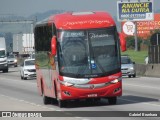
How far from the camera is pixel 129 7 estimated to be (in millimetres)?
80938

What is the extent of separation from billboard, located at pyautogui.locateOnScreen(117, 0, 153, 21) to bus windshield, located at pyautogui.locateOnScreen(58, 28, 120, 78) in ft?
188

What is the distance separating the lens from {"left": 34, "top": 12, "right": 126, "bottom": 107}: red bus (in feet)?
73.8

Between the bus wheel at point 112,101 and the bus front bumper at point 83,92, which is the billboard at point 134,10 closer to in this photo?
the bus wheel at point 112,101

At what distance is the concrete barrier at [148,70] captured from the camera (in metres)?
47.4

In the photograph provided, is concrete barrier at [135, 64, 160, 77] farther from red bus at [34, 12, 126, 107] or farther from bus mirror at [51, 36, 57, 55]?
Result: bus mirror at [51, 36, 57, 55]

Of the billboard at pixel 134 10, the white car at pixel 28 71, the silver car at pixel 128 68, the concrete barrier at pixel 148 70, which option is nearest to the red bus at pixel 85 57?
the silver car at pixel 128 68

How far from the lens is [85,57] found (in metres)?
22.8

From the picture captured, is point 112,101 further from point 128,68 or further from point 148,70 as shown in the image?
point 148,70

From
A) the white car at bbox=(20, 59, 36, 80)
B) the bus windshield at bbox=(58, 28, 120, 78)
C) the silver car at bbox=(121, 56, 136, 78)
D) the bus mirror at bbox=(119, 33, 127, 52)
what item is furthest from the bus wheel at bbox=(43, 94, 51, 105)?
the white car at bbox=(20, 59, 36, 80)

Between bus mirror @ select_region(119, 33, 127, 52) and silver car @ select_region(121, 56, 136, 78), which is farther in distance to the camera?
silver car @ select_region(121, 56, 136, 78)

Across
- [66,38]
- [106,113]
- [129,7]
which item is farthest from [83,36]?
[129,7]

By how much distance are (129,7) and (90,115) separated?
62.5 m

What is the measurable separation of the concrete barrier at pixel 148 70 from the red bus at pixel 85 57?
79.1 ft

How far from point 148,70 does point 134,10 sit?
3228 cm
